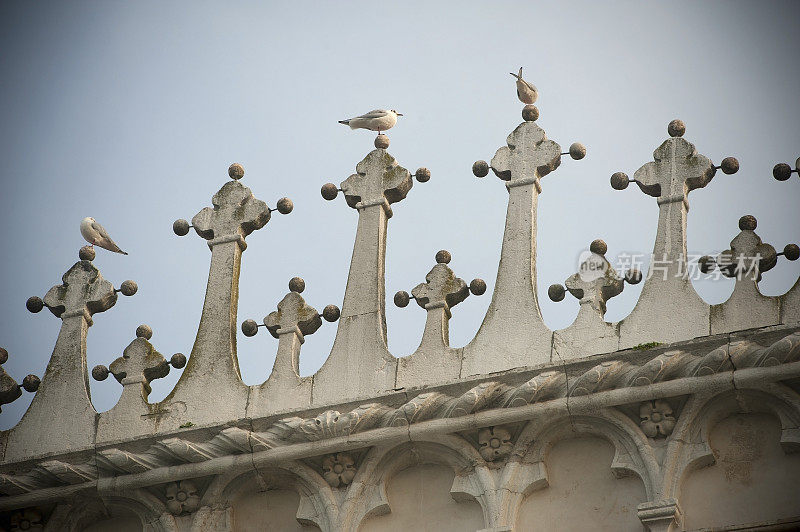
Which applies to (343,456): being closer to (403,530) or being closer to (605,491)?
(403,530)

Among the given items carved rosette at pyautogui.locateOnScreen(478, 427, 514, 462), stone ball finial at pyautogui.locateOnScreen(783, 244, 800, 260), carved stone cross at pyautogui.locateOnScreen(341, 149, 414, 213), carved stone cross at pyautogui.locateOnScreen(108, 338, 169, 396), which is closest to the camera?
carved rosette at pyautogui.locateOnScreen(478, 427, 514, 462)

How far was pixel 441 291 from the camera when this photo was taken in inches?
526

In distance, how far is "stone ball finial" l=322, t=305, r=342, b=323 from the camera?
1370 cm

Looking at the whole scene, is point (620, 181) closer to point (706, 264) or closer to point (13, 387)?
point (706, 264)

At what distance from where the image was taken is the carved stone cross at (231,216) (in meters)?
14.4

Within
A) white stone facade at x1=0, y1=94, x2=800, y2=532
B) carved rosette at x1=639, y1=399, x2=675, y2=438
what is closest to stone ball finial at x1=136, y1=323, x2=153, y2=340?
white stone facade at x1=0, y1=94, x2=800, y2=532

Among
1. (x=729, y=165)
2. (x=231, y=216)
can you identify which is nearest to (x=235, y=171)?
(x=231, y=216)

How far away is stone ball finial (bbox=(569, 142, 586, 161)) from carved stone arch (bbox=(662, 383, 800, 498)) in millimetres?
2429

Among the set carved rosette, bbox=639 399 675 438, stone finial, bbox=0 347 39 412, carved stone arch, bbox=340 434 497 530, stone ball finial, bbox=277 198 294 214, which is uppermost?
stone ball finial, bbox=277 198 294 214

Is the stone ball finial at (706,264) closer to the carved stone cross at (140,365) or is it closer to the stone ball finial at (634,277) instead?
the stone ball finial at (634,277)

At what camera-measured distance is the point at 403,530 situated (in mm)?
12602

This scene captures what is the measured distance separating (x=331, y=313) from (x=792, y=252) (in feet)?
11.6

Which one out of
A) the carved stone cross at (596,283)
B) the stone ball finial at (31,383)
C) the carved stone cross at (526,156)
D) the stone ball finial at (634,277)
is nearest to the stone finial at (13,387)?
the stone ball finial at (31,383)

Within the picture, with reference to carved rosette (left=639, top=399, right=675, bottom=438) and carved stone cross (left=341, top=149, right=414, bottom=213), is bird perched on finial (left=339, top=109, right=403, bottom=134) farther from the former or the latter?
carved rosette (left=639, top=399, right=675, bottom=438)
